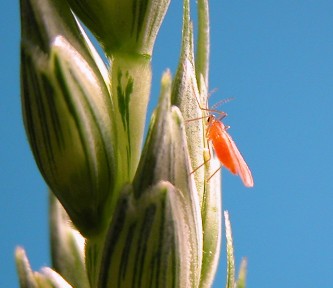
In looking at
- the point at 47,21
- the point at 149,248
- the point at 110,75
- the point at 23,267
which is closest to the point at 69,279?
the point at 23,267

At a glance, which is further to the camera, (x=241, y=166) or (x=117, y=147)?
(x=241, y=166)

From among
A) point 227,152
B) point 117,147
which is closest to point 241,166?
point 227,152

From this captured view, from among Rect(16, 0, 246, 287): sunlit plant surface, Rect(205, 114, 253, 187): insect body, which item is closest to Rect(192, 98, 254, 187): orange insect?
Rect(205, 114, 253, 187): insect body

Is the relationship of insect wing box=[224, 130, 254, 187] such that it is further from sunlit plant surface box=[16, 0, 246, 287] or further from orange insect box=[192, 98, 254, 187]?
sunlit plant surface box=[16, 0, 246, 287]

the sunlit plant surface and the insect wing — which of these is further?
the insect wing

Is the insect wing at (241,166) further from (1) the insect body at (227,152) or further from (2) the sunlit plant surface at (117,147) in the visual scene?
(2) the sunlit plant surface at (117,147)

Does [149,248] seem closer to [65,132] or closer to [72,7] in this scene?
[65,132]

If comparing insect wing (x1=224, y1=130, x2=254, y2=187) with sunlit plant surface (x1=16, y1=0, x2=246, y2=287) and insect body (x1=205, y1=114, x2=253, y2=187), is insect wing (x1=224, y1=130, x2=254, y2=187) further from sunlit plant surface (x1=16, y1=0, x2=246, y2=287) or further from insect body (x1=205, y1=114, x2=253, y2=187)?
sunlit plant surface (x1=16, y1=0, x2=246, y2=287)

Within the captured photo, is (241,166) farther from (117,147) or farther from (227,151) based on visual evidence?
(117,147)
